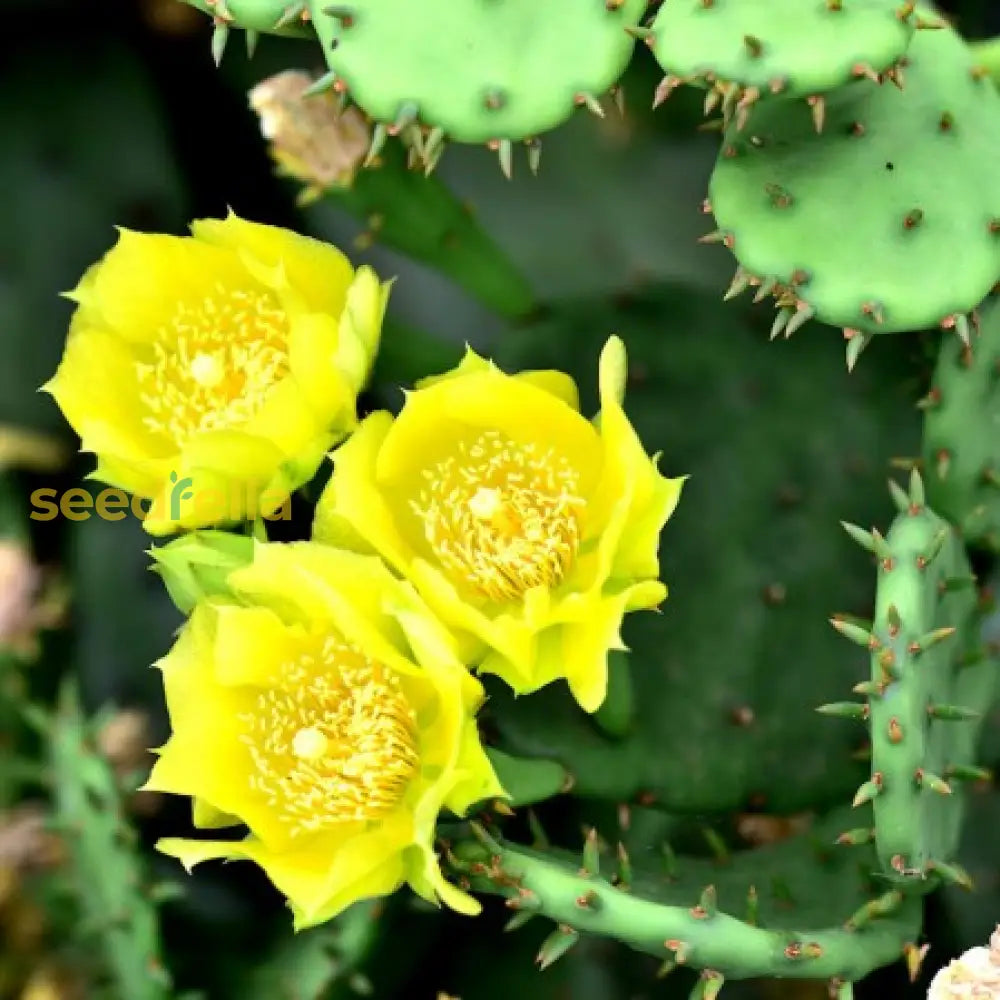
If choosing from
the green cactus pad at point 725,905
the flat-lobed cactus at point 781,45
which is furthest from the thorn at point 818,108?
the green cactus pad at point 725,905

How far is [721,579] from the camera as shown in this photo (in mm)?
1049

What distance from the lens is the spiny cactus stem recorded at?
0.77 meters

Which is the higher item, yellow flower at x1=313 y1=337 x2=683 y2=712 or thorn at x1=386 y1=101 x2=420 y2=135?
thorn at x1=386 y1=101 x2=420 y2=135

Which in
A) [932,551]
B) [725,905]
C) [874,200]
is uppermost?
[874,200]

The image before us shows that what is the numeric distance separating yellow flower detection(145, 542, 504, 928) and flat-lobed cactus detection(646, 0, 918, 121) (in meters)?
0.29

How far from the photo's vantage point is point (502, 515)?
2.81 feet

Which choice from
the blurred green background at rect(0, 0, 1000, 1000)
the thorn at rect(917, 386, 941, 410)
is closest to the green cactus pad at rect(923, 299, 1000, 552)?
the thorn at rect(917, 386, 941, 410)

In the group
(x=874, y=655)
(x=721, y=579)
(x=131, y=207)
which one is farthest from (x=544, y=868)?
(x=131, y=207)

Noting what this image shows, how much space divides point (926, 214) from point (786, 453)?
0.27 m

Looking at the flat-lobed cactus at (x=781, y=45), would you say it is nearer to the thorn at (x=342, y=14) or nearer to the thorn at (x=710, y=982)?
the thorn at (x=342, y=14)

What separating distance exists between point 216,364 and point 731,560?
36cm

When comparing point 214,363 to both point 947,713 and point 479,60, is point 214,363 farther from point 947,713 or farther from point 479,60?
point 947,713

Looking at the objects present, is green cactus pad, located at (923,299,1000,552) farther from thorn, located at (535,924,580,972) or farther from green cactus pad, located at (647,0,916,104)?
thorn, located at (535,924,580,972)

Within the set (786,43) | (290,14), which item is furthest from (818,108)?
(290,14)
